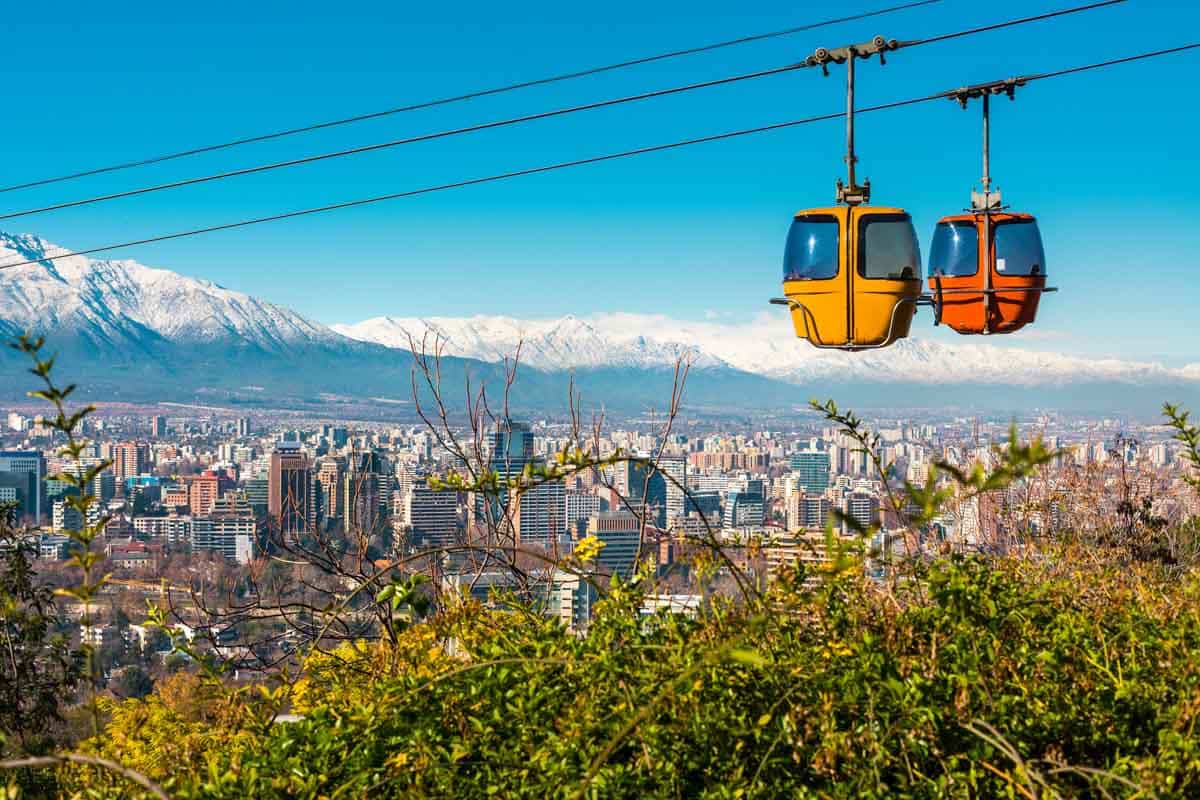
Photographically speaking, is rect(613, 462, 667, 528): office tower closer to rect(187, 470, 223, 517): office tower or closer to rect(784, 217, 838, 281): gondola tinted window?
rect(784, 217, 838, 281): gondola tinted window

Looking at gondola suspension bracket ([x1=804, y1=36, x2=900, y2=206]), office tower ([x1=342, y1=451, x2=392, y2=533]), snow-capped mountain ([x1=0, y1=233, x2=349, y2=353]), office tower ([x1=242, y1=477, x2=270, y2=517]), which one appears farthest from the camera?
snow-capped mountain ([x1=0, y1=233, x2=349, y2=353])

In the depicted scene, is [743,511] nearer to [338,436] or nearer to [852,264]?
[852,264]

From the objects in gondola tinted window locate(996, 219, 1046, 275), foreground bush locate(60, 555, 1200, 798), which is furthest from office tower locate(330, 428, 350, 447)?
foreground bush locate(60, 555, 1200, 798)

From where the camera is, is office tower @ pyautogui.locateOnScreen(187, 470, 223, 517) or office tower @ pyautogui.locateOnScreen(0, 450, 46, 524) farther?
office tower @ pyautogui.locateOnScreen(187, 470, 223, 517)

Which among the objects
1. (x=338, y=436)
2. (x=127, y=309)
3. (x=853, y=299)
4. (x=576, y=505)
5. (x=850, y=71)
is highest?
(x=127, y=309)

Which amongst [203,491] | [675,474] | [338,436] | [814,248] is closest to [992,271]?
[814,248]

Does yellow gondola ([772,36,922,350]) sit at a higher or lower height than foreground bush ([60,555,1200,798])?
higher
